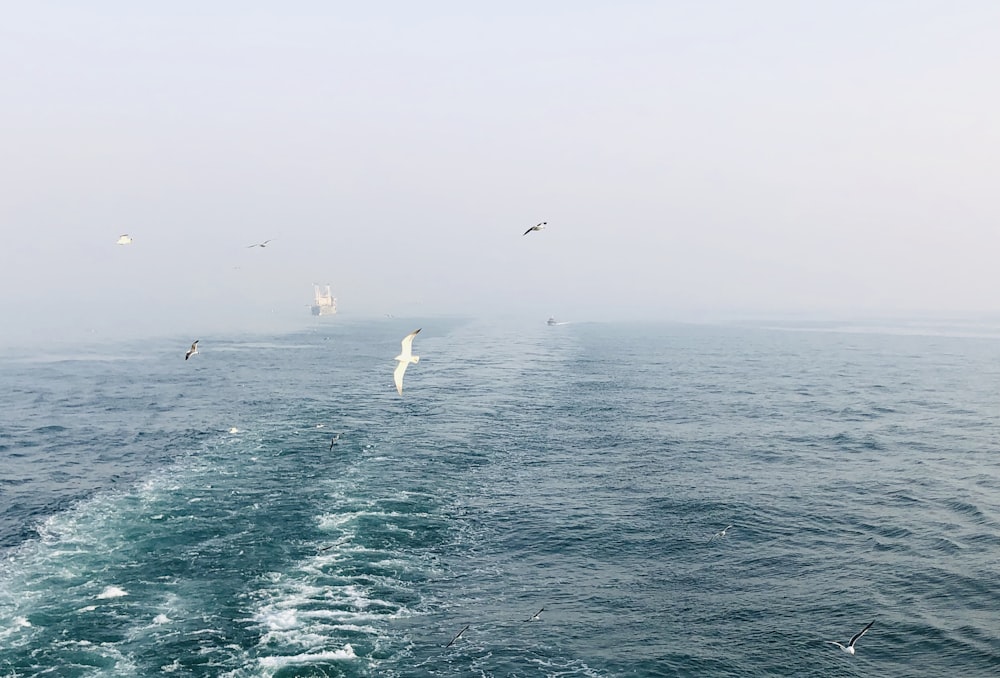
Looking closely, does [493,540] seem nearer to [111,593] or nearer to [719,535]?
[719,535]

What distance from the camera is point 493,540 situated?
56.2 meters

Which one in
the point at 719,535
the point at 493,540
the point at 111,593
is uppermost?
the point at 111,593

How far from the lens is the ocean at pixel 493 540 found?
128 feet

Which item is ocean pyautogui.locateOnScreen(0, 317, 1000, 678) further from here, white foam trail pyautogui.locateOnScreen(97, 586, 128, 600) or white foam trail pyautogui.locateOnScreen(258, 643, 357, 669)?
white foam trail pyautogui.locateOnScreen(258, 643, 357, 669)

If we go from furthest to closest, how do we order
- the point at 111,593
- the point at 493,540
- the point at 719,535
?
the point at 719,535 < the point at 493,540 < the point at 111,593

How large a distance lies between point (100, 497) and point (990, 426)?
125887 mm

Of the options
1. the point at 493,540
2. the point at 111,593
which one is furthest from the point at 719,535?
the point at 111,593

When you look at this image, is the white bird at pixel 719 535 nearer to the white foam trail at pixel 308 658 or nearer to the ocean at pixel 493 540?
the ocean at pixel 493 540

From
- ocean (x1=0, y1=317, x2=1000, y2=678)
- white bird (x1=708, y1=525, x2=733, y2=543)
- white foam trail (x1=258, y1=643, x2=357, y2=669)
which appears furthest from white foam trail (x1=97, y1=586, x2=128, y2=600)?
white bird (x1=708, y1=525, x2=733, y2=543)

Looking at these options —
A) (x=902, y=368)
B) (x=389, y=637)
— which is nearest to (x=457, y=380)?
(x=389, y=637)

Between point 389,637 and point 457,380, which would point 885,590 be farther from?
point 457,380

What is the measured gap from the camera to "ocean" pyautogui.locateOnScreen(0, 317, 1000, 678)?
128ft

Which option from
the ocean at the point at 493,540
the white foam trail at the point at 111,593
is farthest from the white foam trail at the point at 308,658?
the white foam trail at the point at 111,593

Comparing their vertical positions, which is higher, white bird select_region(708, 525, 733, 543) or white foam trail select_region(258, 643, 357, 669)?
white foam trail select_region(258, 643, 357, 669)
